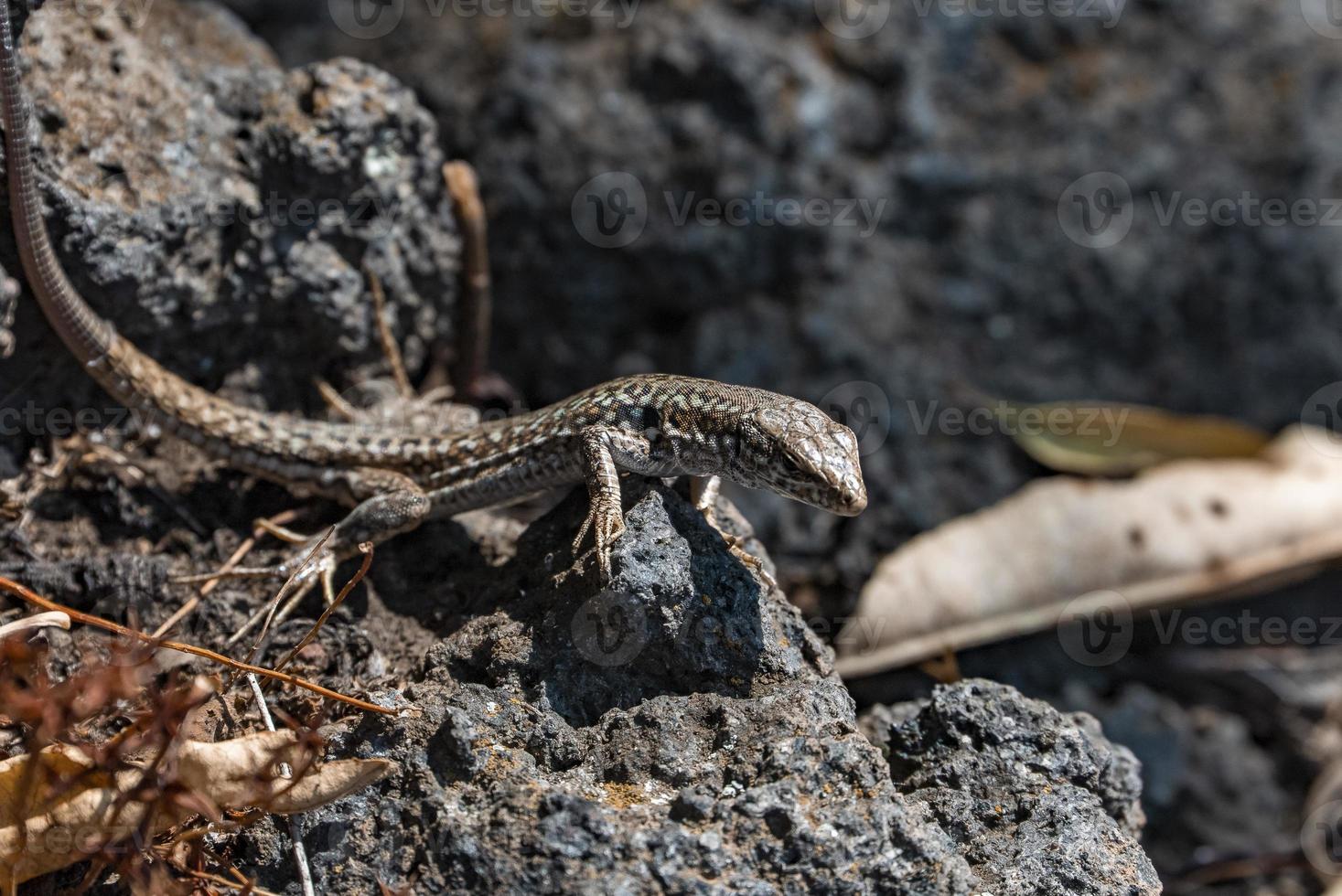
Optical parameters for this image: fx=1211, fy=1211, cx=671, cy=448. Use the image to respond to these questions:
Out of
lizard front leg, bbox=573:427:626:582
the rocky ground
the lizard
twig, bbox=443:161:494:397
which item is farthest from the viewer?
twig, bbox=443:161:494:397

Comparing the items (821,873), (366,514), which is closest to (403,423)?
(366,514)

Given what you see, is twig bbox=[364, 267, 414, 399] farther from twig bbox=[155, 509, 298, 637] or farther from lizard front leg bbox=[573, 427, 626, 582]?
lizard front leg bbox=[573, 427, 626, 582]

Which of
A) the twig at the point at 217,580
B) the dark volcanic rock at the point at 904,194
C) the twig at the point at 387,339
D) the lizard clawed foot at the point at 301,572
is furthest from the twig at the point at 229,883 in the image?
the dark volcanic rock at the point at 904,194

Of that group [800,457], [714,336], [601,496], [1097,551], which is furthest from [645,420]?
[1097,551]

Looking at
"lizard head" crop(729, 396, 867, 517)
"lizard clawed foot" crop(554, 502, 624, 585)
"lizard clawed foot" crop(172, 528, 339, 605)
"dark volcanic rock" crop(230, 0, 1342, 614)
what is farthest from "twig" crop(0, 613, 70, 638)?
"dark volcanic rock" crop(230, 0, 1342, 614)

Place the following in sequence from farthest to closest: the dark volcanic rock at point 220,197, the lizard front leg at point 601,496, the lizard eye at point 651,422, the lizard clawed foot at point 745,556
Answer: the dark volcanic rock at point 220,197 → the lizard eye at point 651,422 → the lizard clawed foot at point 745,556 → the lizard front leg at point 601,496

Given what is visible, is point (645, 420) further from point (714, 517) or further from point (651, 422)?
point (714, 517)

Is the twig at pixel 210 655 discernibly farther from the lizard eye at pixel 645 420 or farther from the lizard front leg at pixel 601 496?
the lizard eye at pixel 645 420
